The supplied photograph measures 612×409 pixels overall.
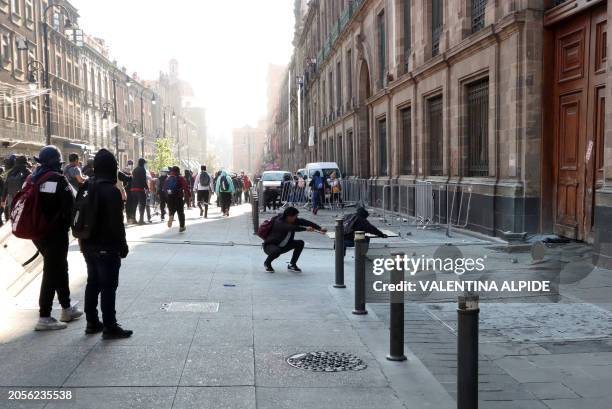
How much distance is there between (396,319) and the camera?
5160 mm

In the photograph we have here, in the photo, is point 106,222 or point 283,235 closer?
point 106,222

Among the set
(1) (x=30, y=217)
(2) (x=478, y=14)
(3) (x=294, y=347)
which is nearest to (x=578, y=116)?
(2) (x=478, y=14)

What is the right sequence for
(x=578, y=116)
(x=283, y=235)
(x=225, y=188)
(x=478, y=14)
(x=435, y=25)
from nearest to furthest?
(x=283, y=235)
(x=578, y=116)
(x=478, y=14)
(x=435, y=25)
(x=225, y=188)

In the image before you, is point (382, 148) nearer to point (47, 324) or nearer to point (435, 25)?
point (435, 25)

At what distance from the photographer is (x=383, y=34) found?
25.3m

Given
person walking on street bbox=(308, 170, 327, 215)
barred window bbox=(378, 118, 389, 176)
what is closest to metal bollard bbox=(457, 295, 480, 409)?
person walking on street bbox=(308, 170, 327, 215)

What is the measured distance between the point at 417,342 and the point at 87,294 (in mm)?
3190

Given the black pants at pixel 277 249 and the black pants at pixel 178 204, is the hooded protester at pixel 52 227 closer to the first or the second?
the black pants at pixel 277 249

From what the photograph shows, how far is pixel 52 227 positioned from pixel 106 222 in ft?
2.12

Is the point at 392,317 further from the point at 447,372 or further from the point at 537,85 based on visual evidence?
the point at 537,85

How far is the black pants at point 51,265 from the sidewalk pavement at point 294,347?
33cm

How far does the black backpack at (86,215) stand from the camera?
18.8 ft

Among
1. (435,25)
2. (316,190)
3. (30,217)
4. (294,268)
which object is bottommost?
(294,268)

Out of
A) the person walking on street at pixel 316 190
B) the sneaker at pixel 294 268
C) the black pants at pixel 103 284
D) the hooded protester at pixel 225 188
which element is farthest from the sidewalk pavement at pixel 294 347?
the person walking on street at pixel 316 190
